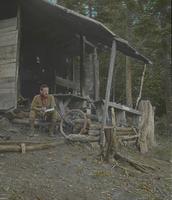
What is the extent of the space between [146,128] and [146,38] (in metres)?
9.10

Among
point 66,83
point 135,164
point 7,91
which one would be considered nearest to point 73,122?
point 7,91

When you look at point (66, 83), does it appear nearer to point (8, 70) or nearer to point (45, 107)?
point (8, 70)

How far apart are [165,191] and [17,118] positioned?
546 cm

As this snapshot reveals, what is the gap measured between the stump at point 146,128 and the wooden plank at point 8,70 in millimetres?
4578

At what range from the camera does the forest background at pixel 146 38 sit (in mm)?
21203

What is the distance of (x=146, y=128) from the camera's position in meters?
15.1

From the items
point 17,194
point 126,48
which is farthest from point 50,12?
point 17,194

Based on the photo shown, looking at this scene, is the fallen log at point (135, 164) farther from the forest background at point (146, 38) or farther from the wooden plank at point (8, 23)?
the forest background at point (146, 38)

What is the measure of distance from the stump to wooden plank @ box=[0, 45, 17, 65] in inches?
188

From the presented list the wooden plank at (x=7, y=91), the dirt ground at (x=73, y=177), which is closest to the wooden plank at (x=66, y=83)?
the wooden plank at (x=7, y=91)

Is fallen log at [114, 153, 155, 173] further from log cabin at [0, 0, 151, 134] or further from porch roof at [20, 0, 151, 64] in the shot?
porch roof at [20, 0, 151, 64]

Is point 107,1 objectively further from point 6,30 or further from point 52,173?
point 52,173

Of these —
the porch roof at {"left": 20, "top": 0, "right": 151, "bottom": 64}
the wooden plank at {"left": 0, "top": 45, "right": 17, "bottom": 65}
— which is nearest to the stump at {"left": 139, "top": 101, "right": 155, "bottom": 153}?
the porch roof at {"left": 20, "top": 0, "right": 151, "bottom": 64}

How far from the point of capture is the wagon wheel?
12.6 metres
